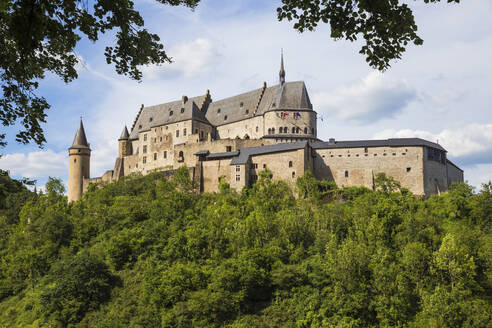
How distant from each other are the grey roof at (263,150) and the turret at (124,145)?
2664cm

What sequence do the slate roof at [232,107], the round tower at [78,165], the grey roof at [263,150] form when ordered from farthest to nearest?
the round tower at [78,165] < the slate roof at [232,107] < the grey roof at [263,150]

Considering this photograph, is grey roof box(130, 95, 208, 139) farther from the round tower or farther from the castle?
the round tower

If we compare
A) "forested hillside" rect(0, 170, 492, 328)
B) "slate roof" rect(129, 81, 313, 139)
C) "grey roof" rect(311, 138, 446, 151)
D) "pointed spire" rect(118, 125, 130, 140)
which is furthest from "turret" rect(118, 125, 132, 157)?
"grey roof" rect(311, 138, 446, 151)

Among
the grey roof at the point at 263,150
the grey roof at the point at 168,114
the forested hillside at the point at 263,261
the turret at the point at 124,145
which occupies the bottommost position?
the forested hillside at the point at 263,261

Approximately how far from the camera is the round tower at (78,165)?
73562 mm

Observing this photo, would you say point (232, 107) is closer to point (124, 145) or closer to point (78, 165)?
point (124, 145)

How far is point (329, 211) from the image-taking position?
49.7m

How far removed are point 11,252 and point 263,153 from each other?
3505cm

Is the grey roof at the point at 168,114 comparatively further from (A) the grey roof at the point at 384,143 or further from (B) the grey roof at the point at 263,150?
(A) the grey roof at the point at 384,143

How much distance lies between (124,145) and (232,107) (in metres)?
18.8

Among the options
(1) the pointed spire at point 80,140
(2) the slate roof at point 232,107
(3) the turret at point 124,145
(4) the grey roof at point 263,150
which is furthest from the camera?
(3) the turret at point 124,145

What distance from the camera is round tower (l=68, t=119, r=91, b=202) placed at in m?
73.6

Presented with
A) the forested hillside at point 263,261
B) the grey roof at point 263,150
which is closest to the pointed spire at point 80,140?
the forested hillside at point 263,261

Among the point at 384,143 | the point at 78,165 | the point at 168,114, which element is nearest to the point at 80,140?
the point at 78,165
